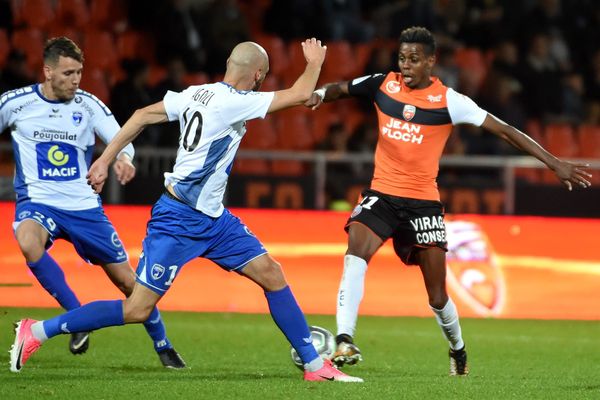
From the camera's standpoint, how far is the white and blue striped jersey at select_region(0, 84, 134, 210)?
860 cm

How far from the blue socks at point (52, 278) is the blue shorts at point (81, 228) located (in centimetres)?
14

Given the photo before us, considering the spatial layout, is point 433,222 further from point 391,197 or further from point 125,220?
point 125,220

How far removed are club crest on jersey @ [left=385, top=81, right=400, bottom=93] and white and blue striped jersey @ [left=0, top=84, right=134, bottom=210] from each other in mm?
1981

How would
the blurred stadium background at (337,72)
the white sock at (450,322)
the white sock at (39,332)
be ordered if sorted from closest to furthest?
the white sock at (39,332)
the white sock at (450,322)
the blurred stadium background at (337,72)

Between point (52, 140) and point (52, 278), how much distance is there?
3.27 feet

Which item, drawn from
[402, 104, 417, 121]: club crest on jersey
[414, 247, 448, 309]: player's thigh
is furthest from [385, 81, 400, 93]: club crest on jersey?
[414, 247, 448, 309]: player's thigh

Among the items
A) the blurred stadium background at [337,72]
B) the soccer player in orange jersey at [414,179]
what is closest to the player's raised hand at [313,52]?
the soccer player in orange jersey at [414,179]

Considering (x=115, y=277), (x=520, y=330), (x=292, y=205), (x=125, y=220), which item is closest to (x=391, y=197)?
(x=115, y=277)

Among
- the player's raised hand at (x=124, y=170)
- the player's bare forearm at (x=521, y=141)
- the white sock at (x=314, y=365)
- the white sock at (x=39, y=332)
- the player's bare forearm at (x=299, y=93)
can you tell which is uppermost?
the player's bare forearm at (x=299, y=93)

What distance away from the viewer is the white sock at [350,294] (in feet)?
26.1

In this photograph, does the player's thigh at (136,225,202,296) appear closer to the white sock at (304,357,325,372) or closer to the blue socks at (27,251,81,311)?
the white sock at (304,357,325,372)

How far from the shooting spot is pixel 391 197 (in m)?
8.42

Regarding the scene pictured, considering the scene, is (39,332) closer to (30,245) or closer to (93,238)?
(30,245)

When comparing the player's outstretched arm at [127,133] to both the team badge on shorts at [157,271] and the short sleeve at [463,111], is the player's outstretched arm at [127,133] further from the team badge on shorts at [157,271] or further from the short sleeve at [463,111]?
the short sleeve at [463,111]
